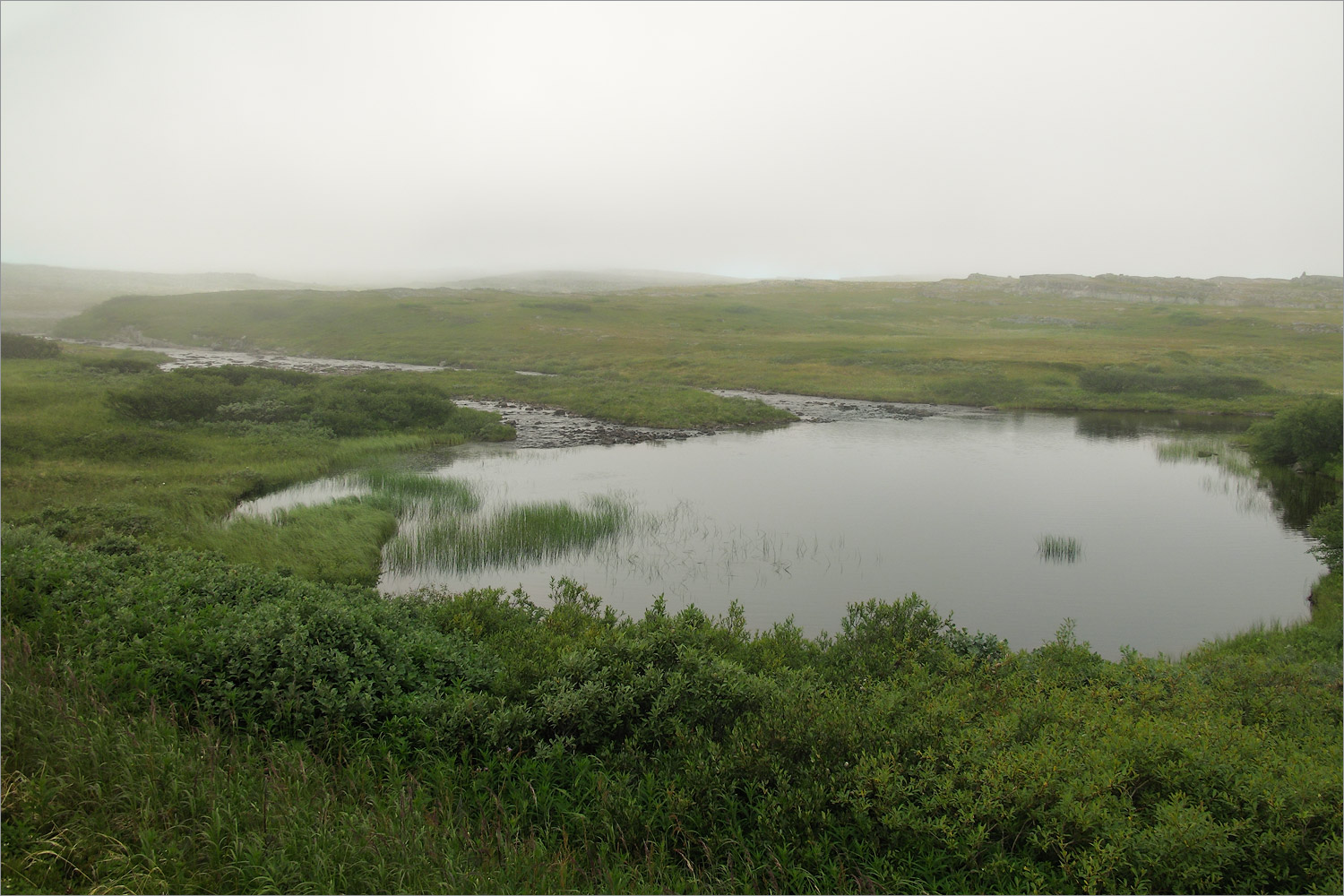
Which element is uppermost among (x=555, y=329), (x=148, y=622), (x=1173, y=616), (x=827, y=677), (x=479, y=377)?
(x=555, y=329)

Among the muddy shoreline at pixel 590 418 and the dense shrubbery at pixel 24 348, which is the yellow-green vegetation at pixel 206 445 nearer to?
the muddy shoreline at pixel 590 418

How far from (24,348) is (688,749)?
61.5 metres

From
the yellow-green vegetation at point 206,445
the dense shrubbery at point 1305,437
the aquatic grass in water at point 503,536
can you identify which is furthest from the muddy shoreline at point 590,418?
the dense shrubbery at point 1305,437

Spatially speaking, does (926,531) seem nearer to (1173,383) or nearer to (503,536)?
(503,536)

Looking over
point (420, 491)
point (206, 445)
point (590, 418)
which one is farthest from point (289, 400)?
point (590, 418)

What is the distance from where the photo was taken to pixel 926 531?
22.6 m

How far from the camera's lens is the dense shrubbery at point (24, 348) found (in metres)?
48.0

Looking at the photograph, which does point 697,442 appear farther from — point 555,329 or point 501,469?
point 555,329

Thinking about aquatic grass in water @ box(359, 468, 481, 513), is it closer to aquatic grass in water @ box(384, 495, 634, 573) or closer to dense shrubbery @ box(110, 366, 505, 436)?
aquatic grass in water @ box(384, 495, 634, 573)

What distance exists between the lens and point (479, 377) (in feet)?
196

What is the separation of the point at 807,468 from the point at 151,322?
324ft

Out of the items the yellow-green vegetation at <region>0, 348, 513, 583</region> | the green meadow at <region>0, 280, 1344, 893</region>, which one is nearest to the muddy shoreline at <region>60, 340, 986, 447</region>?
the yellow-green vegetation at <region>0, 348, 513, 583</region>

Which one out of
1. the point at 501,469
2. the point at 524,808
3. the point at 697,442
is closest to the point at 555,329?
the point at 697,442

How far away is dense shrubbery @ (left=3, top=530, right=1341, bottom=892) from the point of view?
570 centimetres
